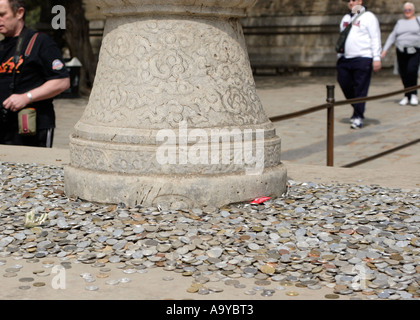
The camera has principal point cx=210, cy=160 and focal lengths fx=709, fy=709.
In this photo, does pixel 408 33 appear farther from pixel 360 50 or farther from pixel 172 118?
pixel 172 118

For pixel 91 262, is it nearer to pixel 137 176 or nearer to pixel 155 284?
pixel 155 284

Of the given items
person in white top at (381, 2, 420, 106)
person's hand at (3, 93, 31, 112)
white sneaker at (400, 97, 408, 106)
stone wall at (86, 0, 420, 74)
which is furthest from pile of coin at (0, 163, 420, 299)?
stone wall at (86, 0, 420, 74)

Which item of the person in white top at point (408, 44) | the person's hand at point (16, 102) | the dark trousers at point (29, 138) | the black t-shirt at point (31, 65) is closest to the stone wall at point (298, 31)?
the person in white top at point (408, 44)

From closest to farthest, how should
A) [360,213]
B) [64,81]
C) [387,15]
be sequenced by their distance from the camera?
[360,213]
[64,81]
[387,15]

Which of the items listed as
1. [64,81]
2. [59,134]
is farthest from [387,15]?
[64,81]

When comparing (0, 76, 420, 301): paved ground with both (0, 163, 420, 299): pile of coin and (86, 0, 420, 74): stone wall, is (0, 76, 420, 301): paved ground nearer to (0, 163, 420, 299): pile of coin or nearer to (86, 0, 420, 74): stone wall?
(0, 163, 420, 299): pile of coin

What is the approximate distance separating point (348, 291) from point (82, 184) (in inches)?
80.1

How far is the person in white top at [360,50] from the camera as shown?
400 inches

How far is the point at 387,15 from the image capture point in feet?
63.4

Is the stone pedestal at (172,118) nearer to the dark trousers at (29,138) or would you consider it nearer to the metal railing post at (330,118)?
the dark trousers at (29,138)

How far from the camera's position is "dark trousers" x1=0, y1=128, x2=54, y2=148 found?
233 inches

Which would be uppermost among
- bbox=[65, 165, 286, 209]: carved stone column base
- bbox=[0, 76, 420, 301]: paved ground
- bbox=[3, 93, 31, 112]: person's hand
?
bbox=[3, 93, 31, 112]: person's hand

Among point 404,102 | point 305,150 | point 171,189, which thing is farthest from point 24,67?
point 404,102

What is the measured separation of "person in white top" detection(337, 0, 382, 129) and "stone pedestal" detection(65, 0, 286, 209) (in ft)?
19.8
